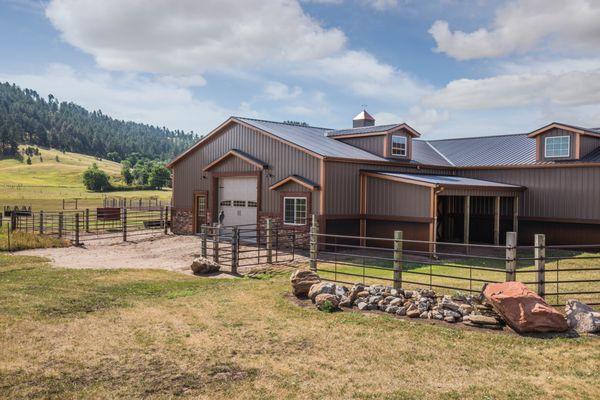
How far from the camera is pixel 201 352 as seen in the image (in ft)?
27.9

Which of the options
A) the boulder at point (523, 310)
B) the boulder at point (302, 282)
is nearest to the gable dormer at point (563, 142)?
the boulder at point (523, 310)

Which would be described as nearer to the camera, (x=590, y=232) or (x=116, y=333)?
(x=116, y=333)

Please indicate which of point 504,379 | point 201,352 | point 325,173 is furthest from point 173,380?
point 325,173

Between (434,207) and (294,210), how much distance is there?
6.48m

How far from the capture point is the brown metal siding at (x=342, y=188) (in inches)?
881

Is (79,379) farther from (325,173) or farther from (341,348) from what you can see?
(325,173)

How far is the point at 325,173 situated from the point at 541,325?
13736mm

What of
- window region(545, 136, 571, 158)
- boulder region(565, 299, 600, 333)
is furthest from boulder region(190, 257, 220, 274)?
window region(545, 136, 571, 158)

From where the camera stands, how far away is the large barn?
22.4m

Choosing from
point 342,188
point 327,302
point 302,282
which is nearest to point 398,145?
point 342,188

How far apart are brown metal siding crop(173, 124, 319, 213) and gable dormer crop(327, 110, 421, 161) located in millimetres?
4933

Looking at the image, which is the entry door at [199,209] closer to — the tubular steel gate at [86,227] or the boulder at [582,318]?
the tubular steel gate at [86,227]

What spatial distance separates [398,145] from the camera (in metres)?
26.3

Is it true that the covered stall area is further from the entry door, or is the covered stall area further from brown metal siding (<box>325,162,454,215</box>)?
the entry door
